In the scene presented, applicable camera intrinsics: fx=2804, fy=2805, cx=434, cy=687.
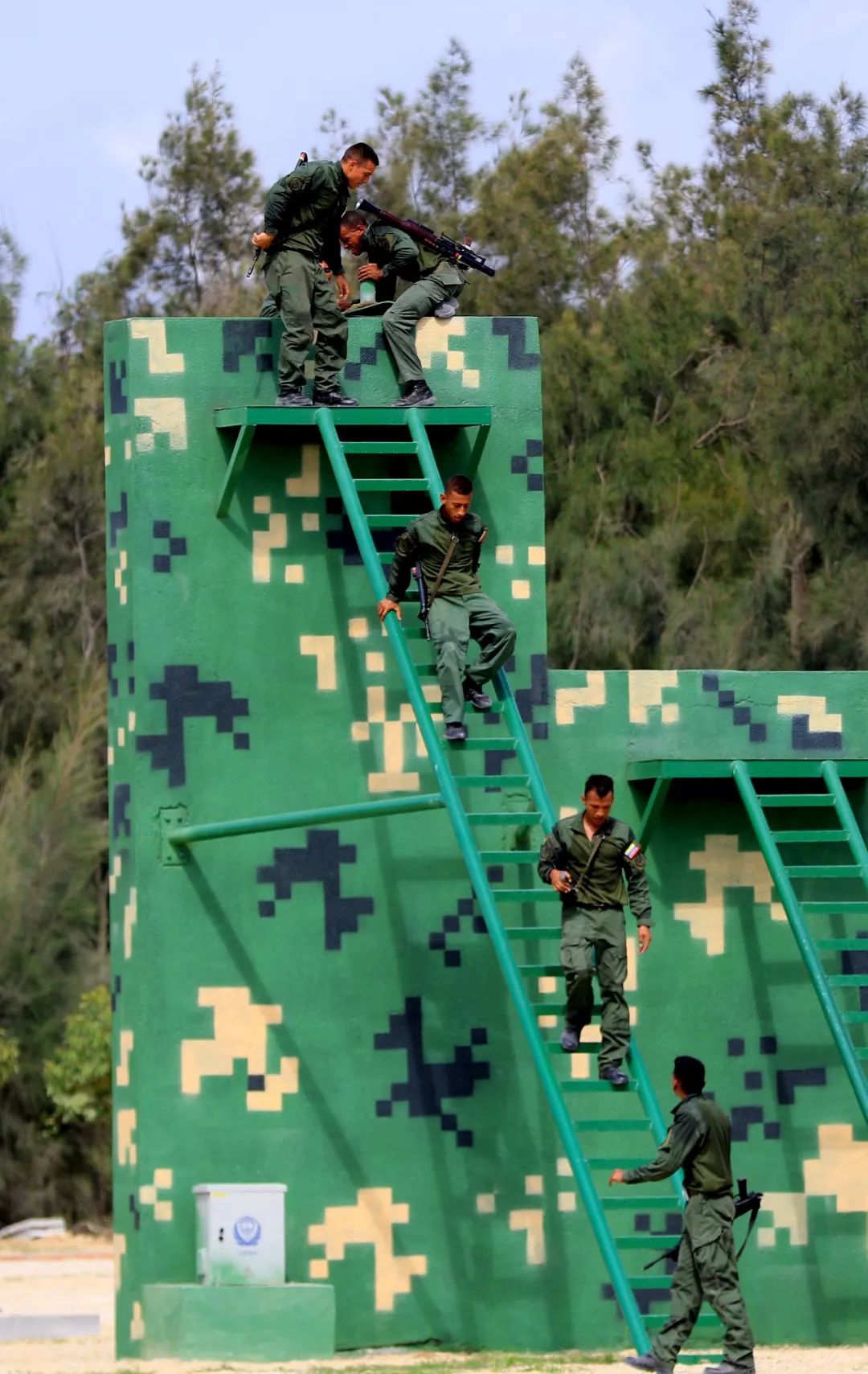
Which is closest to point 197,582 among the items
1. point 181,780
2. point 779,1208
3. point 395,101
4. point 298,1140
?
point 181,780

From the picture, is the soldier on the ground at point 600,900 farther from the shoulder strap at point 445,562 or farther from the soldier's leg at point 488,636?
the shoulder strap at point 445,562

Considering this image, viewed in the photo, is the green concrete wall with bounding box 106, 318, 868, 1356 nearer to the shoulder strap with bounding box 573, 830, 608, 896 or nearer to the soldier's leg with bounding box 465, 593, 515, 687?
the soldier's leg with bounding box 465, 593, 515, 687

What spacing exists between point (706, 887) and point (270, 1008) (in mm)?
2891

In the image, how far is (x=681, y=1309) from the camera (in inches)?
564

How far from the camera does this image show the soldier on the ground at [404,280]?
17.6 metres

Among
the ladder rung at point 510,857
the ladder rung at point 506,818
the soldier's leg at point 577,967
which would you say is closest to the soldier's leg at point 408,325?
the ladder rung at point 510,857

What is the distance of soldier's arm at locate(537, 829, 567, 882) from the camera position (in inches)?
617

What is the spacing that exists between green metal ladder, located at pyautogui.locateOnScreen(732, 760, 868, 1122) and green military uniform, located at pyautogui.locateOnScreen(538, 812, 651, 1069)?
5.25ft

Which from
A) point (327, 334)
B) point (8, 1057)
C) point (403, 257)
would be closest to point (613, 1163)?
point (327, 334)

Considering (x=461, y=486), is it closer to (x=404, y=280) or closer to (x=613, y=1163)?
(x=404, y=280)

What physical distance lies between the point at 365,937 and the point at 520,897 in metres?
1.42

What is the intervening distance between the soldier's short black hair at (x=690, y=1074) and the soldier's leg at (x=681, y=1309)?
767mm

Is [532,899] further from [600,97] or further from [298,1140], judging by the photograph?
[600,97]

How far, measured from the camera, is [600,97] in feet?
146
